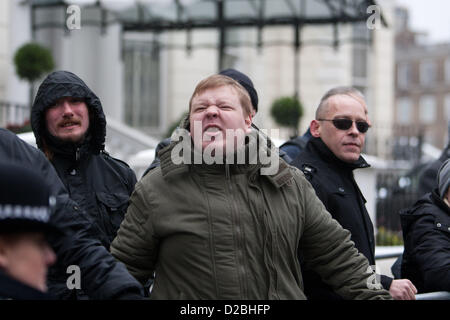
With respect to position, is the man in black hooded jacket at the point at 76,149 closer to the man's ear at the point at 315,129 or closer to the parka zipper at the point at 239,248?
the parka zipper at the point at 239,248

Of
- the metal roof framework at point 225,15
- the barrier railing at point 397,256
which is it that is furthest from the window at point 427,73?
the barrier railing at point 397,256

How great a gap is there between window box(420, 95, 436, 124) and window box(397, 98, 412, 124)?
1.46 metres

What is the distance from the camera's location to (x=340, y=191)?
390 centimetres

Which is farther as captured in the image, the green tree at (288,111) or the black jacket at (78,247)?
the green tree at (288,111)

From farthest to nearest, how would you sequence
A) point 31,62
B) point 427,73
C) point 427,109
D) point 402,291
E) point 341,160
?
point 427,109 → point 427,73 → point 31,62 → point 341,160 → point 402,291

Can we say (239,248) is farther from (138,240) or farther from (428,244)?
(428,244)

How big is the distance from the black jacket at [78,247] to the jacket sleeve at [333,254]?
743 millimetres

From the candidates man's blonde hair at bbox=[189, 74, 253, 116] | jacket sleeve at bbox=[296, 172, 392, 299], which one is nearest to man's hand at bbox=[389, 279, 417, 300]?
jacket sleeve at bbox=[296, 172, 392, 299]

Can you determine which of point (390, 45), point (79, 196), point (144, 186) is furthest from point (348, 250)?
point (390, 45)

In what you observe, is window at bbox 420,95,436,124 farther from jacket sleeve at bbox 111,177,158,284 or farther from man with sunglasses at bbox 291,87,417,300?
jacket sleeve at bbox 111,177,158,284

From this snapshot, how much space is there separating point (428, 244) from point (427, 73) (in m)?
66.0

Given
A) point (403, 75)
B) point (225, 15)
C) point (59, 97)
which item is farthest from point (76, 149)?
point (403, 75)

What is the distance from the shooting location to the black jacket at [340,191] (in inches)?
152

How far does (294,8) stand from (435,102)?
53.9 metres
